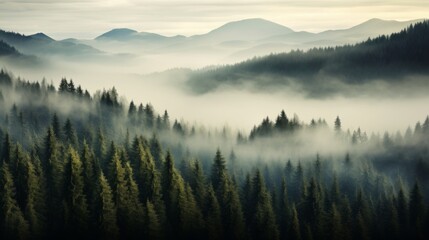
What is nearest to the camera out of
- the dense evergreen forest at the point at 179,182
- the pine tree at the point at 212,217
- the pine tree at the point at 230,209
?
the dense evergreen forest at the point at 179,182

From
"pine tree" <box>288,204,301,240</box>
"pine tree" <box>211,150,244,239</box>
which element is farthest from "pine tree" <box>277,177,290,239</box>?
"pine tree" <box>211,150,244,239</box>

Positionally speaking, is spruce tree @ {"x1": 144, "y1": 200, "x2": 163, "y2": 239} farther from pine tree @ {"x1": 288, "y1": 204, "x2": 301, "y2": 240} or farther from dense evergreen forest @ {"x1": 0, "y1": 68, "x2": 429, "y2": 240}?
pine tree @ {"x1": 288, "y1": 204, "x2": 301, "y2": 240}

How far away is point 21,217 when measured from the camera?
7969 cm

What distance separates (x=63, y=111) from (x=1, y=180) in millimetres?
82228

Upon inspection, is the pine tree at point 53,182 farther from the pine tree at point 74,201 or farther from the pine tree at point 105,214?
the pine tree at point 105,214

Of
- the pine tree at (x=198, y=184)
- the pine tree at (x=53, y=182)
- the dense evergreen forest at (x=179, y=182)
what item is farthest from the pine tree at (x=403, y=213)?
the pine tree at (x=53, y=182)

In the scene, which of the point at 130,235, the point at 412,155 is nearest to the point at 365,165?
the point at 412,155

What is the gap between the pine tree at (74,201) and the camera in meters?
81.5

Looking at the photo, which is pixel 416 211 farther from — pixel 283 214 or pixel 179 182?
pixel 179 182

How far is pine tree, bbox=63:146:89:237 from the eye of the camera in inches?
3209

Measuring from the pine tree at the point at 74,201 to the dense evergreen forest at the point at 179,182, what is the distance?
153 mm

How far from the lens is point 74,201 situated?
8225 centimetres

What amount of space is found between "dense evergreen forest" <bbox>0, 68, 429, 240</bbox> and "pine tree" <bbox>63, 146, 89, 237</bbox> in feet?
0.50

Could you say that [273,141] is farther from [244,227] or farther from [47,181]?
[47,181]
